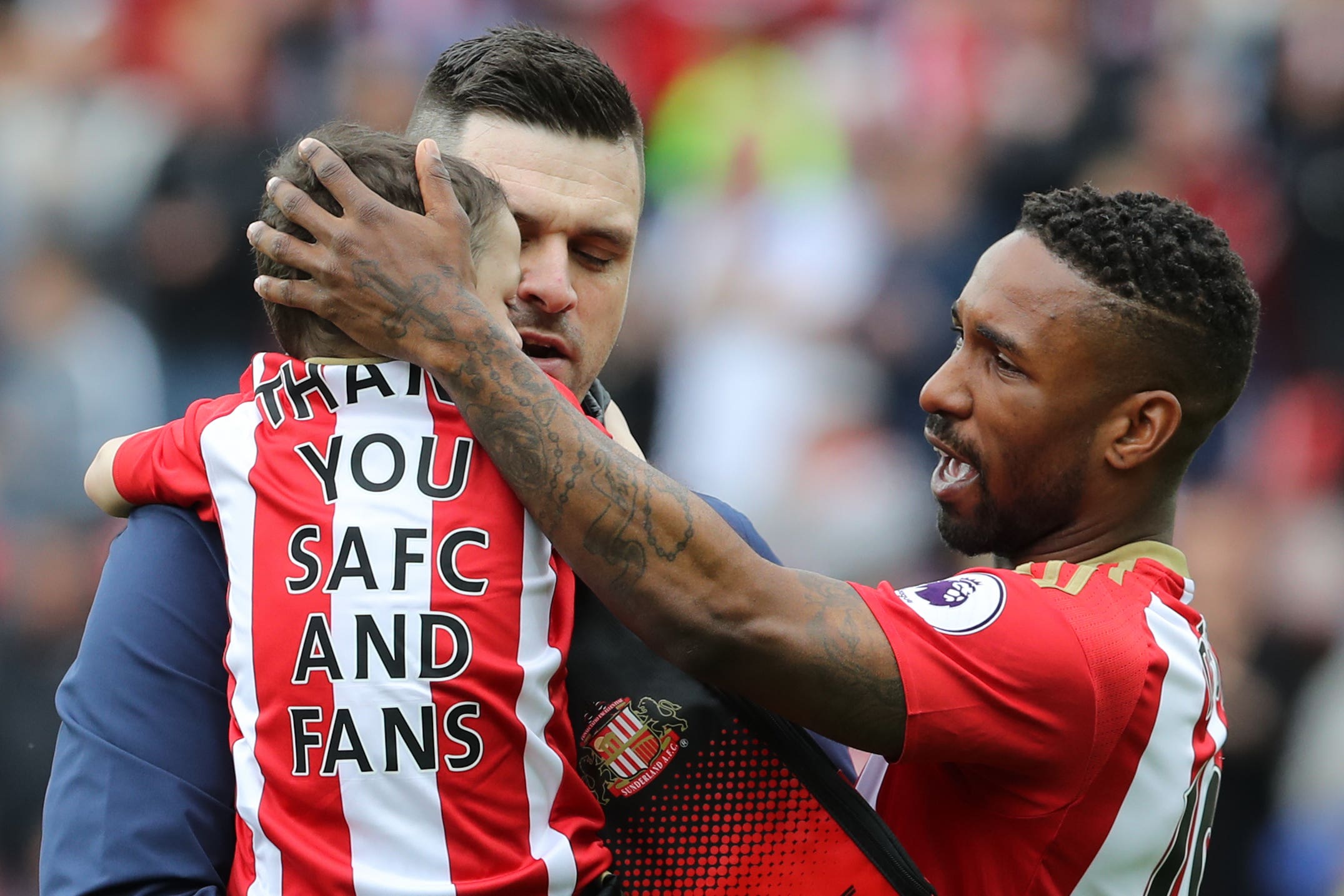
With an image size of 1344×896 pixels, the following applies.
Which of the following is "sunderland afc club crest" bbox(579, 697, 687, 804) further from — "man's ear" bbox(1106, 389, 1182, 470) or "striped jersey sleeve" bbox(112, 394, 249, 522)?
"man's ear" bbox(1106, 389, 1182, 470)

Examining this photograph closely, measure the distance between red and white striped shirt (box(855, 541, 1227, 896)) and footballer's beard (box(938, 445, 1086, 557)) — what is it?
14cm

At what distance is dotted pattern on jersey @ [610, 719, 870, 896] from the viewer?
189cm

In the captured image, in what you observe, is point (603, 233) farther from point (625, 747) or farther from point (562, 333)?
point (625, 747)

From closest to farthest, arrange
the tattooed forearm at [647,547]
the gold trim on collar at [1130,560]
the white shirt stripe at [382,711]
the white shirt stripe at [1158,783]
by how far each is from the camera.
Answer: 1. the white shirt stripe at [382,711]
2. the tattooed forearm at [647,547]
3. the white shirt stripe at [1158,783]
4. the gold trim on collar at [1130,560]

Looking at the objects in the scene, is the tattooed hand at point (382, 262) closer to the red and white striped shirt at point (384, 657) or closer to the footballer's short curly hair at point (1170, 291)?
the red and white striped shirt at point (384, 657)

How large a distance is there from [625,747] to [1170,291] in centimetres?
121

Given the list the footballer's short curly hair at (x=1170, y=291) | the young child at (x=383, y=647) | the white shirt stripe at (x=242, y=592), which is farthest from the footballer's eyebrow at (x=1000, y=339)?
the white shirt stripe at (x=242, y=592)

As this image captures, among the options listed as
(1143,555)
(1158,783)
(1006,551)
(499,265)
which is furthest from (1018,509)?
(499,265)

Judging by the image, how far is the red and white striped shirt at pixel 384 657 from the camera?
1.65 meters

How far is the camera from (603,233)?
8.38 feet

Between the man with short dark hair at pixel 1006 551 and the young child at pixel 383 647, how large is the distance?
0.08 m

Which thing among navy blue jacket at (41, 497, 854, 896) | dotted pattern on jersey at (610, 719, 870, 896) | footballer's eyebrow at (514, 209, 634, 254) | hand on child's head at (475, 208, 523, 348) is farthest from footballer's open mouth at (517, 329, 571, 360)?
dotted pattern on jersey at (610, 719, 870, 896)

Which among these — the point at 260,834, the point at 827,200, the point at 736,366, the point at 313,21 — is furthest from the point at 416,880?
the point at 313,21

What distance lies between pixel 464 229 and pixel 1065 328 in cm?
105
